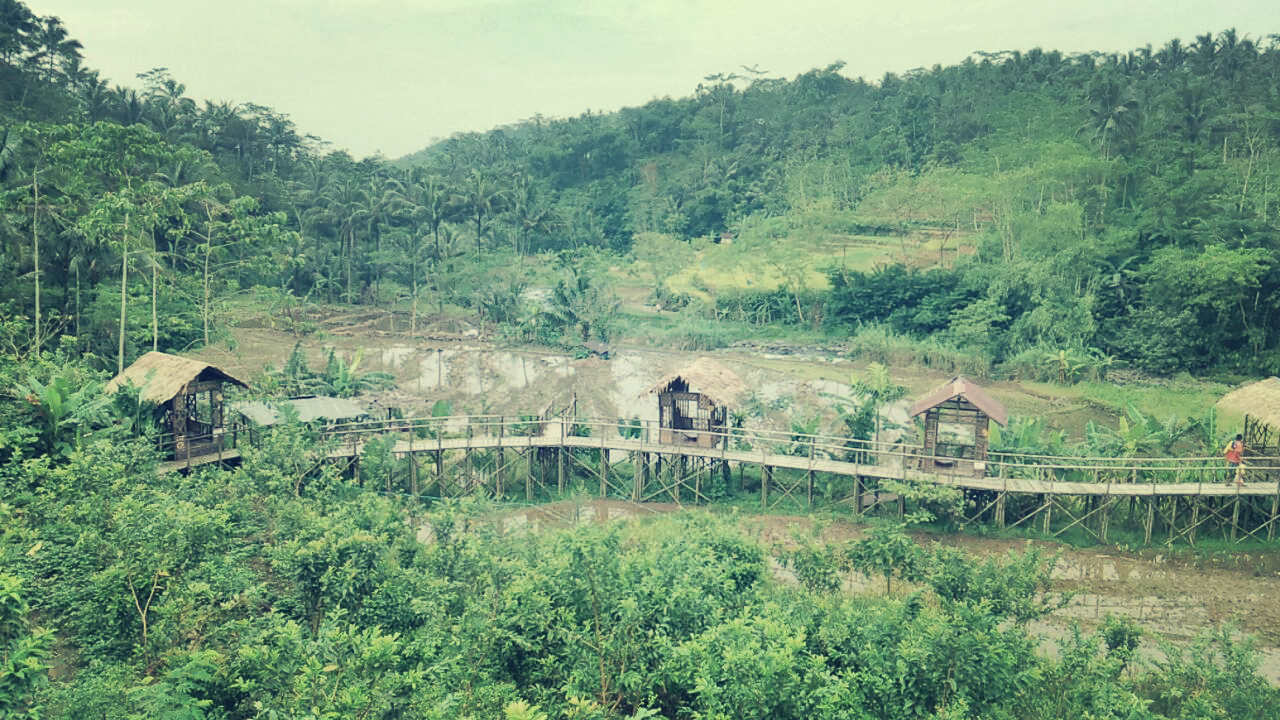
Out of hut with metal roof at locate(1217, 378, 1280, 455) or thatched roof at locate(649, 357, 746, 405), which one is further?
thatched roof at locate(649, 357, 746, 405)

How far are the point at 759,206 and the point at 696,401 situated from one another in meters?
32.8

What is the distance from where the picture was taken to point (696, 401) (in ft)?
73.6

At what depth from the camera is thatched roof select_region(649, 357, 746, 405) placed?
70.9 feet

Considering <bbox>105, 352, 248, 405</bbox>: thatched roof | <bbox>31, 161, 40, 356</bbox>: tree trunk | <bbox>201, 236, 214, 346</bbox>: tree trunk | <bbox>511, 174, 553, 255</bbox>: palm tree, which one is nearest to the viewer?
<bbox>105, 352, 248, 405</bbox>: thatched roof

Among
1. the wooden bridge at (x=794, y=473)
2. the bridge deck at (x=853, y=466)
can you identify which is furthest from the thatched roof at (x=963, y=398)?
the bridge deck at (x=853, y=466)

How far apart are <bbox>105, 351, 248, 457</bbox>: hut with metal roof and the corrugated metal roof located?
2.46 ft

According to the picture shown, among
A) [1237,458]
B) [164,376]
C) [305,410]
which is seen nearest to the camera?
[164,376]

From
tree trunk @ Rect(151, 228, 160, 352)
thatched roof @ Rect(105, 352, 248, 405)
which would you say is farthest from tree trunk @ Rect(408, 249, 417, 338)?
thatched roof @ Rect(105, 352, 248, 405)

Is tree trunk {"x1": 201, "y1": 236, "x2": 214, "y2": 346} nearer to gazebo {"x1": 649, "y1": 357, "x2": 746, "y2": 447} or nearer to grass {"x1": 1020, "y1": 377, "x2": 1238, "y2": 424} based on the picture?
gazebo {"x1": 649, "y1": 357, "x2": 746, "y2": 447}

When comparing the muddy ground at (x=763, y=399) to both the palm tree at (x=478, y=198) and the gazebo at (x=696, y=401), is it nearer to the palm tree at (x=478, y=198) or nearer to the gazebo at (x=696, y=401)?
the gazebo at (x=696, y=401)

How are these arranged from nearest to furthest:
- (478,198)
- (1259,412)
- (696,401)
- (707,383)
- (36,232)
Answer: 1. (1259,412)
2. (707,383)
3. (36,232)
4. (696,401)
5. (478,198)

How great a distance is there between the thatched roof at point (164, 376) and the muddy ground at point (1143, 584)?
601 centimetres

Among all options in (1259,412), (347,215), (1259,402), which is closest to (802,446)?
(1259,412)

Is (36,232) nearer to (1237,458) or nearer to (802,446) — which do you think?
(802,446)
